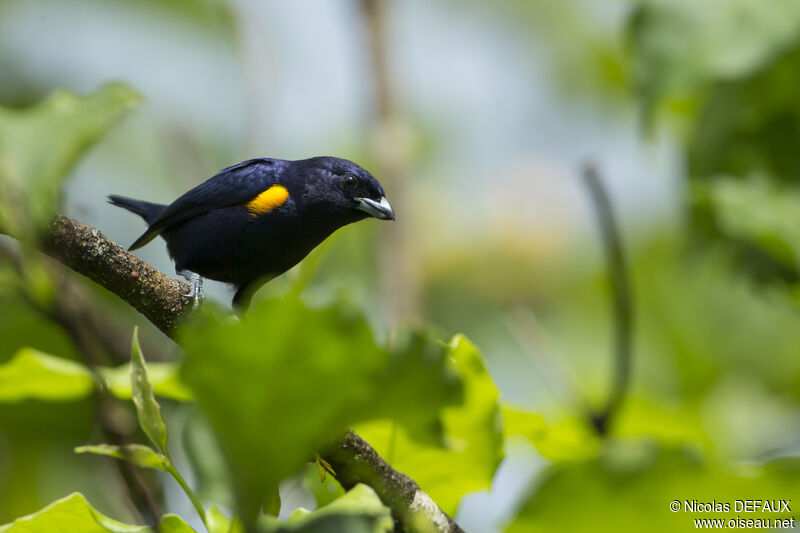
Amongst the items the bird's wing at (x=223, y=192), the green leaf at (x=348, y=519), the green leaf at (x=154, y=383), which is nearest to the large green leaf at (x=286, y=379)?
the green leaf at (x=348, y=519)

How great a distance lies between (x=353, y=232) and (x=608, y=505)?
6331 mm

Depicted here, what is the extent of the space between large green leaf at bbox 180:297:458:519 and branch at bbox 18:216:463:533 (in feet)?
0.89

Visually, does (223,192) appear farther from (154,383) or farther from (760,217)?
(760,217)

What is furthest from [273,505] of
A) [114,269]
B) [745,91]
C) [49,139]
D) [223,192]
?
[745,91]

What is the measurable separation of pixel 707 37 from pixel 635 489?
1.98m

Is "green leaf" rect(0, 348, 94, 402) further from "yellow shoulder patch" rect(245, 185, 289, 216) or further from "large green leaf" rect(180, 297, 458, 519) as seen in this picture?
"yellow shoulder patch" rect(245, 185, 289, 216)

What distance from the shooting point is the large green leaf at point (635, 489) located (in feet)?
6.46

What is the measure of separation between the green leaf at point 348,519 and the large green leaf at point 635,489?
1.76 feet

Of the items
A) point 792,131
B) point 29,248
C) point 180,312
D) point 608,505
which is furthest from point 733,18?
point 29,248

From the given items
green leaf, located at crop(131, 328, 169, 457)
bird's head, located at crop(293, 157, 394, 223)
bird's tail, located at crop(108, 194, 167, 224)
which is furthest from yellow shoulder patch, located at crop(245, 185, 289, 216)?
green leaf, located at crop(131, 328, 169, 457)

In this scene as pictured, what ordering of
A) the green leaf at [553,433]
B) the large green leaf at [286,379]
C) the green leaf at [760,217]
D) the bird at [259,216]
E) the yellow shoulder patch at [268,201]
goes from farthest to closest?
the yellow shoulder patch at [268,201] < the bird at [259,216] < the green leaf at [760,217] < the green leaf at [553,433] < the large green leaf at [286,379]

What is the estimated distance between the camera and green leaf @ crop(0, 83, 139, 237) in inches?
74.9

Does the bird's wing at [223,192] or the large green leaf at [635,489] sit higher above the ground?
the bird's wing at [223,192]

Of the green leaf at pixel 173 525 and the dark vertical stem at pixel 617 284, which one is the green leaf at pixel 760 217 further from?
the green leaf at pixel 173 525
